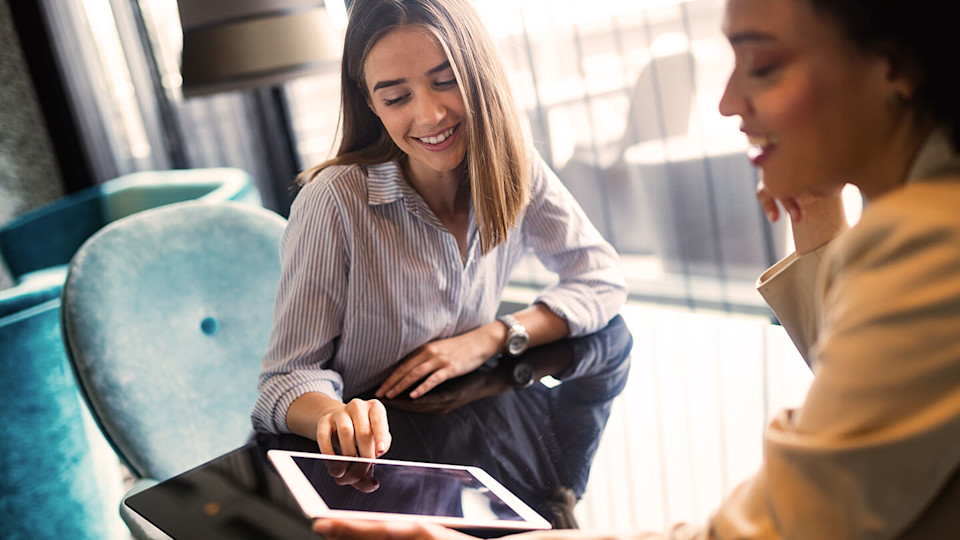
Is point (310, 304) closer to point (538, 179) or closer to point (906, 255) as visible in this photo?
point (538, 179)

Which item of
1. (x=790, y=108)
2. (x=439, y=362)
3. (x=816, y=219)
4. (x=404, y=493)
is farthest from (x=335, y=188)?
(x=790, y=108)

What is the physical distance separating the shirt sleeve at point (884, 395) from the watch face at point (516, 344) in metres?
0.68

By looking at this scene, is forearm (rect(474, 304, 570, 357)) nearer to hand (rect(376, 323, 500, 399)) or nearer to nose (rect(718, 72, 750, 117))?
hand (rect(376, 323, 500, 399))

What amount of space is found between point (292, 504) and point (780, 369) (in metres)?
0.58

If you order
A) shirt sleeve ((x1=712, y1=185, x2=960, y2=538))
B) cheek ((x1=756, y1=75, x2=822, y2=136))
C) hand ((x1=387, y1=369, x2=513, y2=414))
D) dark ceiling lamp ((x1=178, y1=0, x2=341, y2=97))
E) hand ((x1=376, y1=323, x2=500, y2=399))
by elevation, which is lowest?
hand ((x1=387, y1=369, x2=513, y2=414))

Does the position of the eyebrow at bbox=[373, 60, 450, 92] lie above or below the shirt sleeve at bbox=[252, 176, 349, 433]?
above

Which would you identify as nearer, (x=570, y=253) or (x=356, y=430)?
(x=356, y=430)

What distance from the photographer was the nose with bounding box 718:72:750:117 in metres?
0.48

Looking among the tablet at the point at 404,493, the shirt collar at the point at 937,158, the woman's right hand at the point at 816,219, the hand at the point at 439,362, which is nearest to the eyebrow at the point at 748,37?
the shirt collar at the point at 937,158

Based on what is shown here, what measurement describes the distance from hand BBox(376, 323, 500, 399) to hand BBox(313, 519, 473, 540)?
37 cm

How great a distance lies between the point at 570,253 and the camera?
1.27 meters

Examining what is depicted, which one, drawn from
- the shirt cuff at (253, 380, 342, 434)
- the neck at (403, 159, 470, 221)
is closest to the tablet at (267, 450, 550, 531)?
the shirt cuff at (253, 380, 342, 434)

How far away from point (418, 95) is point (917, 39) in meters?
0.70

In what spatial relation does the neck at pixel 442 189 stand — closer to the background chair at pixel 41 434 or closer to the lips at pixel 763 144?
the lips at pixel 763 144
